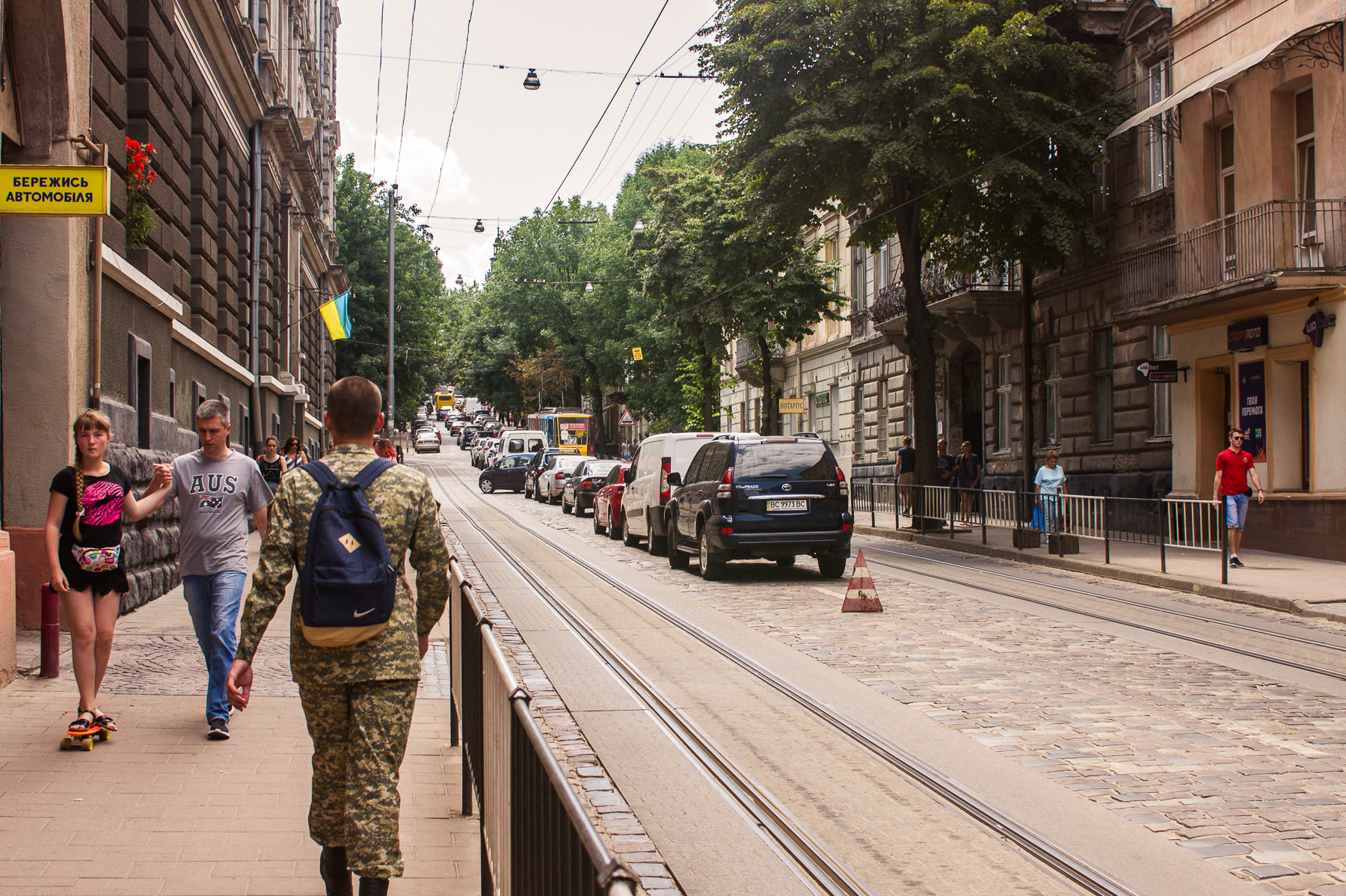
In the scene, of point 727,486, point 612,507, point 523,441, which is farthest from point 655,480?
point 523,441

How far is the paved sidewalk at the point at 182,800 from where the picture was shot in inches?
176

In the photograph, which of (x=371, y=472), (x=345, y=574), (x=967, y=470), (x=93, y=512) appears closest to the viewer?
(x=345, y=574)

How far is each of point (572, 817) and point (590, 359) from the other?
65.5m

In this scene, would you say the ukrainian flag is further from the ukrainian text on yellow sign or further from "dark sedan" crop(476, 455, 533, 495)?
the ukrainian text on yellow sign

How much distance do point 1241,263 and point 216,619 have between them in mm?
17744

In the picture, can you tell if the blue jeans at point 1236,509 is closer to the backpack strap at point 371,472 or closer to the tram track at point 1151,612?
the tram track at point 1151,612

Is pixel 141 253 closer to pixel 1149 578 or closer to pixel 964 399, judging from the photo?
pixel 1149 578

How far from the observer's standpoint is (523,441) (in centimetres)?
6256

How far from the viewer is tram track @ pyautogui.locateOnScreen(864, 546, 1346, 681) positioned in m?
9.98

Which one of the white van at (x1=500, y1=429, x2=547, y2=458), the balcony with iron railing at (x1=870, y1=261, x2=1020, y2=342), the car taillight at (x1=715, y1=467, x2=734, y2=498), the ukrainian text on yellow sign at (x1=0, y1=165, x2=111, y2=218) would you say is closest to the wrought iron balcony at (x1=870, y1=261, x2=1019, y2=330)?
the balcony with iron railing at (x1=870, y1=261, x2=1020, y2=342)

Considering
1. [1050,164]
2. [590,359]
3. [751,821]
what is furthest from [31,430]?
[590,359]

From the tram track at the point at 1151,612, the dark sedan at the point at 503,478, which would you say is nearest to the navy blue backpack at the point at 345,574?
the tram track at the point at 1151,612

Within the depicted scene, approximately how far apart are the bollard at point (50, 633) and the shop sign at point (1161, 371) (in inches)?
752

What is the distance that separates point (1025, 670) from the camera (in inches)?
364
